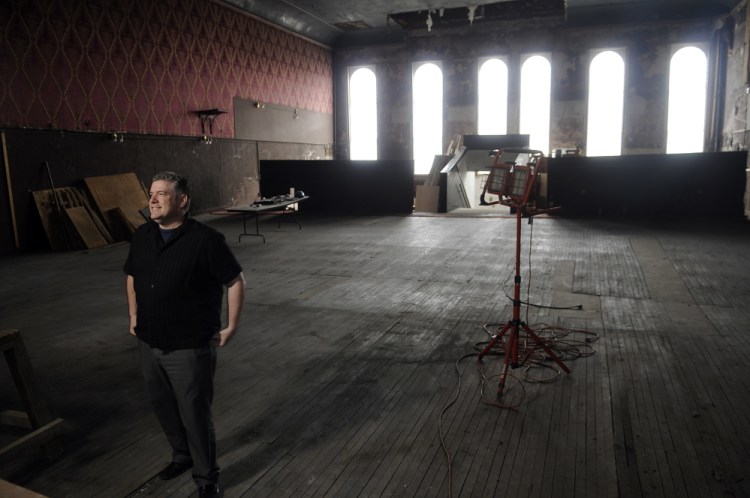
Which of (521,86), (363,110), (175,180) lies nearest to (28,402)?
(175,180)

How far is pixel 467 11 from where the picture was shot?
1448cm

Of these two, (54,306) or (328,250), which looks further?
(328,250)

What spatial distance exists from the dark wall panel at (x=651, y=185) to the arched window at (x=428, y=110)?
20.2ft

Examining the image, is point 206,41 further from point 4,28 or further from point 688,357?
point 688,357

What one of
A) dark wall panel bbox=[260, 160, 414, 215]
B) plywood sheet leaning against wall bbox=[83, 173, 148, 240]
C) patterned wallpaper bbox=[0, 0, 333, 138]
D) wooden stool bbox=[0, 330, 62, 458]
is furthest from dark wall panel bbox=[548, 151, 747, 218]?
wooden stool bbox=[0, 330, 62, 458]

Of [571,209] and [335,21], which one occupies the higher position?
[335,21]

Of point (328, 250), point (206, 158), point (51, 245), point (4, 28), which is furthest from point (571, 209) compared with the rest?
point (4, 28)

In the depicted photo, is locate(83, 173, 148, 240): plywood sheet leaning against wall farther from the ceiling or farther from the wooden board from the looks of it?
the ceiling

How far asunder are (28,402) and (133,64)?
9154mm

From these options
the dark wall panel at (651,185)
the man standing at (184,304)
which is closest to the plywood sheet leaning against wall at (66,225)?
the man standing at (184,304)

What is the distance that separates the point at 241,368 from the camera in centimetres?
347

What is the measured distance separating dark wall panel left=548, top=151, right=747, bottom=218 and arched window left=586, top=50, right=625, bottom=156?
4891 millimetres

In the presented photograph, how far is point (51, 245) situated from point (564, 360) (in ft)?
25.0

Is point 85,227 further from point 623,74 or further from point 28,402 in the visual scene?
point 623,74
